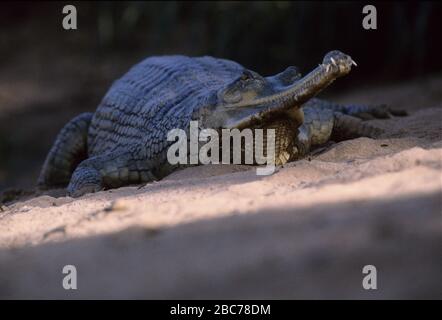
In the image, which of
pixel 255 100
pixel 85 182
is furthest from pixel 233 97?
pixel 85 182

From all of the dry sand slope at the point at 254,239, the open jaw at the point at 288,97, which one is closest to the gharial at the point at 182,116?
the open jaw at the point at 288,97

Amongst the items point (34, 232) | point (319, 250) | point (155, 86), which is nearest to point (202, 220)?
point (319, 250)

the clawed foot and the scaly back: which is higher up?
the scaly back

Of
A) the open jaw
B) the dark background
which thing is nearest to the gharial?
the open jaw

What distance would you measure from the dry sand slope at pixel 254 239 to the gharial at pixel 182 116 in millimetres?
820

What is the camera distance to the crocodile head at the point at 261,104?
430 centimetres

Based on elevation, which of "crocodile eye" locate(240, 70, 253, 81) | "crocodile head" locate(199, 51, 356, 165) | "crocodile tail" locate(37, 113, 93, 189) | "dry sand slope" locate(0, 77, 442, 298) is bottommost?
"crocodile tail" locate(37, 113, 93, 189)

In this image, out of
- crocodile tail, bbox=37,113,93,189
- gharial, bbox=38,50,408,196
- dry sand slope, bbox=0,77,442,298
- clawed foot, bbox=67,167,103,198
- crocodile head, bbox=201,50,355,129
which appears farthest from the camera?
crocodile tail, bbox=37,113,93,189

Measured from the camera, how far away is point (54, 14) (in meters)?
15.1

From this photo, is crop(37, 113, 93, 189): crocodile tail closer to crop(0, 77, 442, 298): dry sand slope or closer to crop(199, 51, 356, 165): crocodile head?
crop(199, 51, 356, 165): crocodile head

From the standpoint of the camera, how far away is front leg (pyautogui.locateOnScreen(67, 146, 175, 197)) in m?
4.94

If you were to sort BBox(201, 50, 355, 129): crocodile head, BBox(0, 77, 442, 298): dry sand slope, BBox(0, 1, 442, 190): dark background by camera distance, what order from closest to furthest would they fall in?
BBox(0, 77, 442, 298): dry sand slope
BBox(201, 50, 355, 129): crocodile head
BBox(0, 1, 442, 190): dark background

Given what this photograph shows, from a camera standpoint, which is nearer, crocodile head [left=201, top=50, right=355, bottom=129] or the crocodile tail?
crocodile head [left=201, top=50, right=355, bottom=129]
